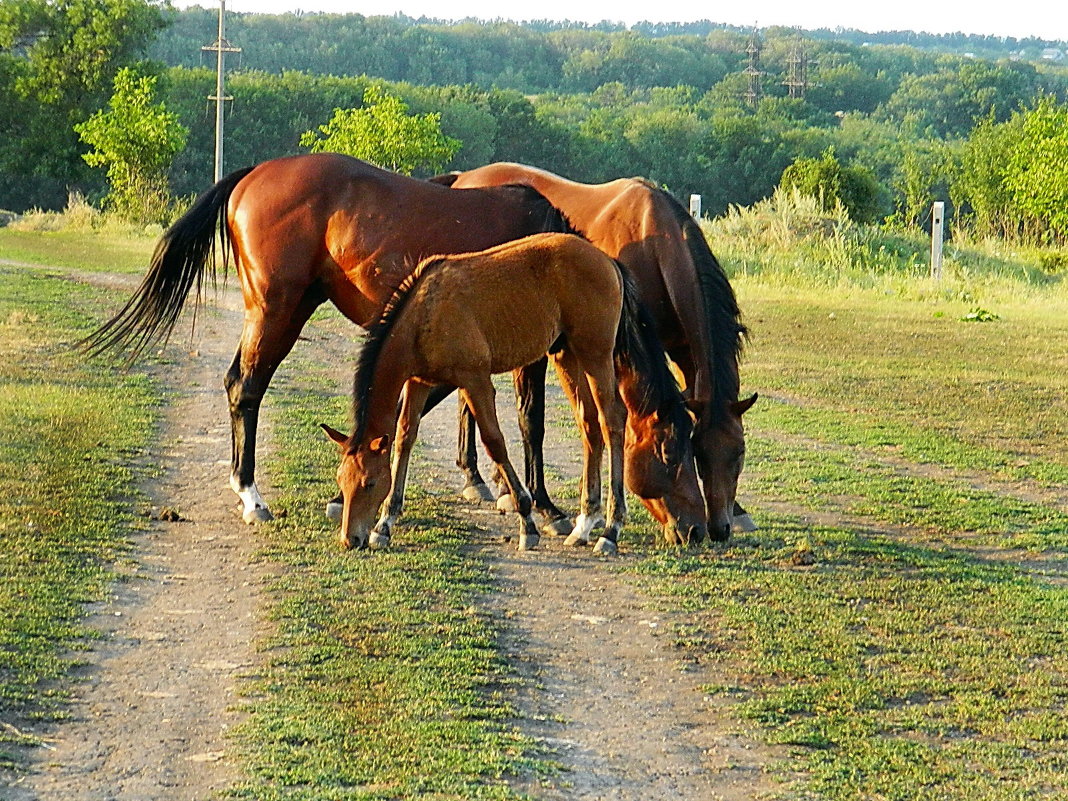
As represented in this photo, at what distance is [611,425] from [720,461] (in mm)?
576

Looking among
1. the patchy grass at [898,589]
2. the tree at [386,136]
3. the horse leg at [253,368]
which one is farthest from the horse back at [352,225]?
the tree at [386,136]

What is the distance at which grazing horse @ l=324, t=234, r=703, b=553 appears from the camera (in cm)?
680

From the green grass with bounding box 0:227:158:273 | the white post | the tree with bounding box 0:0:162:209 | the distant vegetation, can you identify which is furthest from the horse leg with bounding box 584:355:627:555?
the tree with bounding box 0:0:162:209

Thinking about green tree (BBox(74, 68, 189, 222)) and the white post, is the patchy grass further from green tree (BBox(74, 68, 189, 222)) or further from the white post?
green tree (BBox(74, 68, 189, 222))

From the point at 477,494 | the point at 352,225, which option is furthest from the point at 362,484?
the point at 352,225

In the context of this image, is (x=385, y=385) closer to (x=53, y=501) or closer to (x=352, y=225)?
(x=352, y=225)

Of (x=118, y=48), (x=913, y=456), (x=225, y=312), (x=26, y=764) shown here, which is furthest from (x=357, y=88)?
(x=26, y=764)

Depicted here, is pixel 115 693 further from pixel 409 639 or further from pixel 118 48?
pixel 118 48

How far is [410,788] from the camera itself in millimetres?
4047

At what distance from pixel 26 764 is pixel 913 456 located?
6758 mm

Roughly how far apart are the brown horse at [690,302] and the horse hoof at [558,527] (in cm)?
74

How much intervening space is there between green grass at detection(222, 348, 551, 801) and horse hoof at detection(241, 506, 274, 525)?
0.12 metres

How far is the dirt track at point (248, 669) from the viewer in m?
4.15

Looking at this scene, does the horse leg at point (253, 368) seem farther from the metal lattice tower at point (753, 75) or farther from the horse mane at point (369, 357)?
the metal lattice tower at point (753, 75)
